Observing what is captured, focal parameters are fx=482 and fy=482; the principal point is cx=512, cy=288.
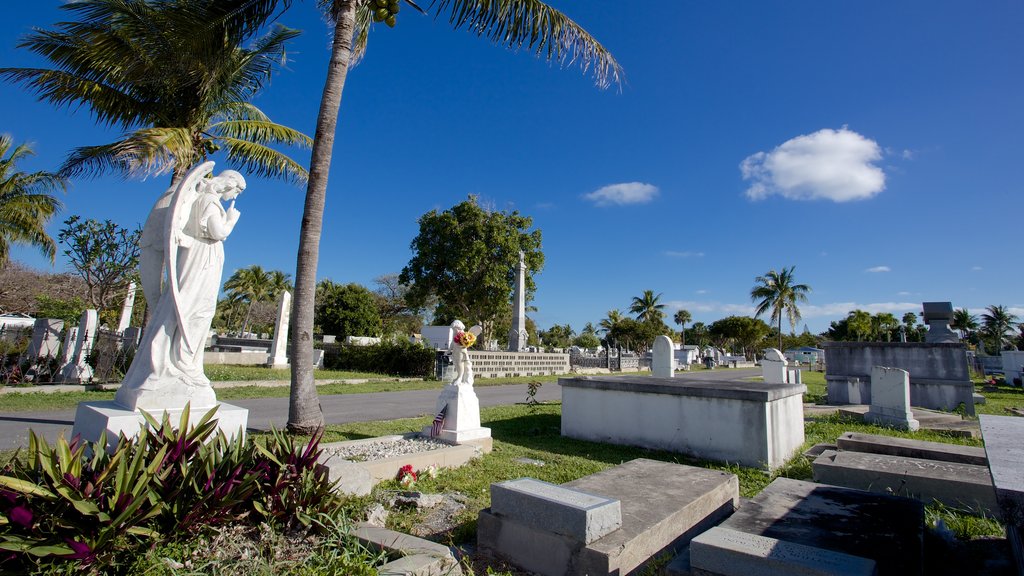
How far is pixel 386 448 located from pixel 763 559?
5031mm

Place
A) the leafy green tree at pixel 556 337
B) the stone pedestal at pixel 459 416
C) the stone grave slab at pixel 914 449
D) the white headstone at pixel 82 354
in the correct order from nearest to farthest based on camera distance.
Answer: the stone grave slab at pixel 914 449, the stone pedestal at pixel 459 416, the white headstone at pixel 82 354, the leafy green tree at pixel 556 337

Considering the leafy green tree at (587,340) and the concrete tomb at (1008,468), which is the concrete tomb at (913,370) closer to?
the concrete tomb at (1008,468)

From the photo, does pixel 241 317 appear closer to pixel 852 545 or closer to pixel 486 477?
pixel 486 477

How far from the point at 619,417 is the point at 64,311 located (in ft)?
67.7

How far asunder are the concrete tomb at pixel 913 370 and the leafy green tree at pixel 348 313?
3484cm

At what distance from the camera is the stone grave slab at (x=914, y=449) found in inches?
206

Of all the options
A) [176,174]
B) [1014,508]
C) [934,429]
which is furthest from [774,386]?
[176,174]

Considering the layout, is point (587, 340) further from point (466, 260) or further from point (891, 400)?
point (891, 400)

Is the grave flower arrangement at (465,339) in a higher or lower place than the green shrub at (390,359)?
higher

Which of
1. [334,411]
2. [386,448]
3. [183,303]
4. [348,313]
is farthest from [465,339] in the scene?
[348,313]

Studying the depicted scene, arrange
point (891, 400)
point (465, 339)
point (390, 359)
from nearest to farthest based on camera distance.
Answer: point (465, 339), point (891, 400), point (390, 359)

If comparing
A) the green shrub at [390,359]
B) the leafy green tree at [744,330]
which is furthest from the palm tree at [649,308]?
the green shrub at [390,359]

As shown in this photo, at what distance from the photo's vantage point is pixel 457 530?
399 cm

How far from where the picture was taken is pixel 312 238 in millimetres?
7141
